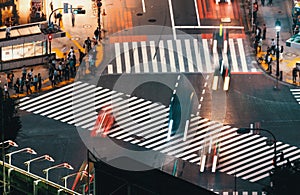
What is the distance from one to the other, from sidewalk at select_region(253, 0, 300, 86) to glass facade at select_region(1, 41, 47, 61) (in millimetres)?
20243

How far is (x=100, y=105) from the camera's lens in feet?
329

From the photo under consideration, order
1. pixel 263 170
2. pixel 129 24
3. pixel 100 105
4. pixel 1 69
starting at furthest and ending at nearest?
pixel 129 24 < pixel 1 69 < pixel 100 105 < pixel 263 170

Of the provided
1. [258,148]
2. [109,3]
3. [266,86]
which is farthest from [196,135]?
[109,3]

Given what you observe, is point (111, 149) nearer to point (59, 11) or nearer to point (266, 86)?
point (266, 86)

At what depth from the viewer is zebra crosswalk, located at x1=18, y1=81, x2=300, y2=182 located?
90.9 m

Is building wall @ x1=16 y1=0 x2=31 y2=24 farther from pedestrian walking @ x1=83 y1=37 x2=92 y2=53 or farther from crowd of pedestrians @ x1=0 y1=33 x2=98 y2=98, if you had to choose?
pedestrian walking @ x1=83 y1=37 x2=92 y2=53

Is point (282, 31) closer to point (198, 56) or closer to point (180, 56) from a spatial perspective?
point (198, 56)

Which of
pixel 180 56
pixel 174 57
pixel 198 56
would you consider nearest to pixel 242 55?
pixel 198 56

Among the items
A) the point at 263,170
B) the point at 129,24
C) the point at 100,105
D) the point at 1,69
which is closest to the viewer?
the point at 263,170

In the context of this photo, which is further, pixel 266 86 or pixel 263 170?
pixel 266 86

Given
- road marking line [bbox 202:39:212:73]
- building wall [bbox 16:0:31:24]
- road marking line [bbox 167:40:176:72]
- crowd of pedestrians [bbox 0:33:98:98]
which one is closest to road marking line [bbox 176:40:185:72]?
road marking line [bbox 167:40:176:72]

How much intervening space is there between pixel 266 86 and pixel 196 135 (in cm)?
1241

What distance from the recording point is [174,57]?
110 m

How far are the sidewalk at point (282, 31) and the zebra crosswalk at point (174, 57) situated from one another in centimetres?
247
